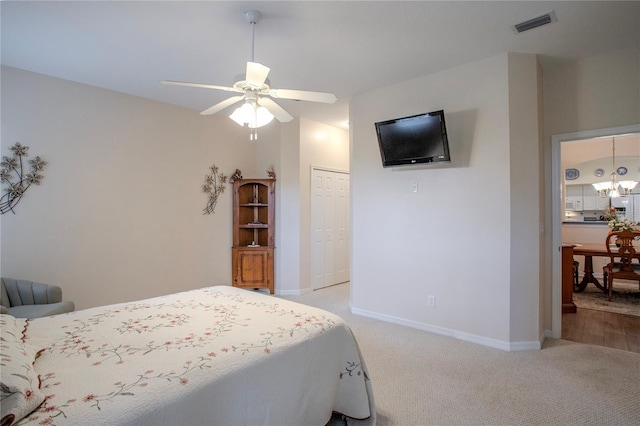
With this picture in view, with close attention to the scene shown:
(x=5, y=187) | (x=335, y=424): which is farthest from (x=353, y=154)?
(x=5, y=187)

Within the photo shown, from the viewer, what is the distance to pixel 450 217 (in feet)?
10.8

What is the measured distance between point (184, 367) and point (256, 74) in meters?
1.63

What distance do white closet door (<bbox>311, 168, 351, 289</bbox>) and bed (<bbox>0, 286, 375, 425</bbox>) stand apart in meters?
3.04

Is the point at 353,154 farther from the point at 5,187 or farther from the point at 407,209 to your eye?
the point at 5,187

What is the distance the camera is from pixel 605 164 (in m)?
7.66

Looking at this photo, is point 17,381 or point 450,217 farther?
point 450,217

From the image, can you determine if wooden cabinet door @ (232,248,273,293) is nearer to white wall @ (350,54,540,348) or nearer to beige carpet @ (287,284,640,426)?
white wall @ (350,54,540,348)

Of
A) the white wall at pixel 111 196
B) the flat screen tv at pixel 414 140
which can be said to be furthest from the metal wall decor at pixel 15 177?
the flat screen tv at pixel 414 140

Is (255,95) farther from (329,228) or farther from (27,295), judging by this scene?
(329,228)

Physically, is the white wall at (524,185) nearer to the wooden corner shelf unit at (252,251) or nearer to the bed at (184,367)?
the bed at (184,367)

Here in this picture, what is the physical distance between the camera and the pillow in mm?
964

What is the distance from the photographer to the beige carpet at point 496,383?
1981mm

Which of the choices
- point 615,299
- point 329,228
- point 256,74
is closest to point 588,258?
point 615,299

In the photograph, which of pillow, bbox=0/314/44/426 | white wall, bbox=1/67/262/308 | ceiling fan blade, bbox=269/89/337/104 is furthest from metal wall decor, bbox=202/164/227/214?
pillow, bbox=0/314/44/426
